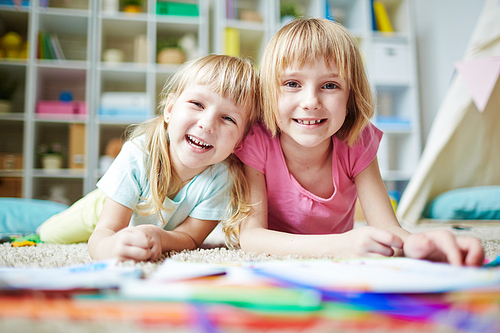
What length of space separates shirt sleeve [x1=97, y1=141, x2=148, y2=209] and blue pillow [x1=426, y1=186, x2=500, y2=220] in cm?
141

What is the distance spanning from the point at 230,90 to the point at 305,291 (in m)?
0.51

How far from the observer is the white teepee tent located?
4.67ft

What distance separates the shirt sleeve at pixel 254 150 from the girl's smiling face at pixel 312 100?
10 centimetres

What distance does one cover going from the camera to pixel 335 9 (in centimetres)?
267

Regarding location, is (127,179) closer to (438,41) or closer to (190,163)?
(190,163)

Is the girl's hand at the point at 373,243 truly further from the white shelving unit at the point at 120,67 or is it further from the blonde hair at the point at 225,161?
the white shelving unit at the point at 120,67

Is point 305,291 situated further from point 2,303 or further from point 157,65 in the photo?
point 157,65

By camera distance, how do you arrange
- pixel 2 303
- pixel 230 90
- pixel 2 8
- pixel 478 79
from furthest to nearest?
pixel 2 8 → pixel 478 79 → pixel 230 90 → pixel 2 303

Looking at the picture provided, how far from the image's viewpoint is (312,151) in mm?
811

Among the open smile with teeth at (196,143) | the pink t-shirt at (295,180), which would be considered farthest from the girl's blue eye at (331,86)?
the open smile with teeth at (196,143)

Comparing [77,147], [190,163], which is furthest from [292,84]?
[77,147]

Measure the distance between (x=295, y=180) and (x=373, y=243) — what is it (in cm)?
34

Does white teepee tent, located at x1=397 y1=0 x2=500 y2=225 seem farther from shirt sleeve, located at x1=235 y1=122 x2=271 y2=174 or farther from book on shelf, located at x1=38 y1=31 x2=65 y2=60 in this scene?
book on shelf, located at x1=38 y1=31 x2=65 y2=60

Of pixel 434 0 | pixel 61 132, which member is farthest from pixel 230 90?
pixel 434 0
